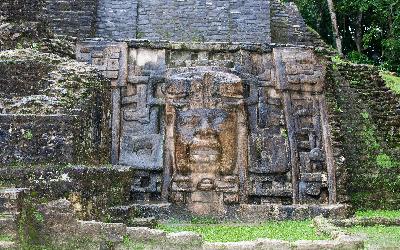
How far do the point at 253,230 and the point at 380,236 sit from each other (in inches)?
64.6

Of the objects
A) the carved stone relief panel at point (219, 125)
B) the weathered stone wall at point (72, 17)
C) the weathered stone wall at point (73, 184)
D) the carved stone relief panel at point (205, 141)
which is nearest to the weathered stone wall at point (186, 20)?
the weathered stone wall at point (72, 17)

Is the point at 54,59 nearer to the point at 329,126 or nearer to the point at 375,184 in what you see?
the point at 329,126

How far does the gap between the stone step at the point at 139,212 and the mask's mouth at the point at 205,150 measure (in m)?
0.85

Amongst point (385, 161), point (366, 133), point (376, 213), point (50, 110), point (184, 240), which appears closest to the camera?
point (184, 240)

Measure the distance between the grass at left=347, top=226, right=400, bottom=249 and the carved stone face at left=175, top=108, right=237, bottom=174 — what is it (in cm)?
236

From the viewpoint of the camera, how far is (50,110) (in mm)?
8523

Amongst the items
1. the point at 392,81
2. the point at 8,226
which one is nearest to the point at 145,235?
the point at 8,226

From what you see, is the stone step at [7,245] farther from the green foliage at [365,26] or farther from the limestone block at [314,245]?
the green foliage at [365,26]

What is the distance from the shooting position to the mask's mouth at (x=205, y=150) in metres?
9.99

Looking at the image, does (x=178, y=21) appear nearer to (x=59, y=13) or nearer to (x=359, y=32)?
(x=59, y=13)

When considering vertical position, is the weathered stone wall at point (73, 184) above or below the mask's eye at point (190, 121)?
below

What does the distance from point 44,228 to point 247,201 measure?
13.6ft

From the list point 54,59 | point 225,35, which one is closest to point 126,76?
point 54,59

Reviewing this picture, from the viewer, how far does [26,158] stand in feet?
25.7
